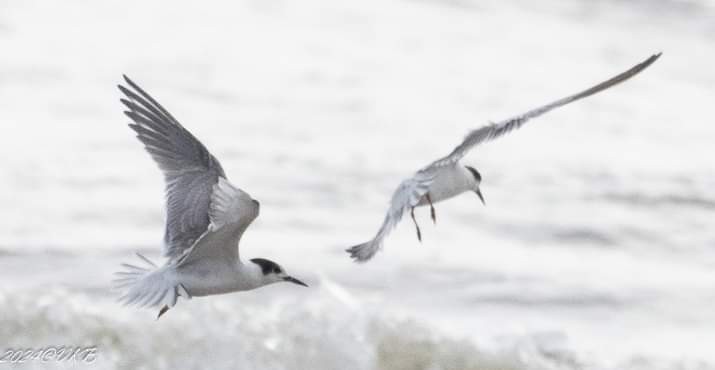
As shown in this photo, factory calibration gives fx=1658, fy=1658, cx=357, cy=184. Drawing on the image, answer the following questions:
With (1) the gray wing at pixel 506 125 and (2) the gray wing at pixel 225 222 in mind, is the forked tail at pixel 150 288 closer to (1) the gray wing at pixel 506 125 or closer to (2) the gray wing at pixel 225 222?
(2) the gray wing at pixel 225 222

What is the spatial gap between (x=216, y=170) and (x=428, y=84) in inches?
317

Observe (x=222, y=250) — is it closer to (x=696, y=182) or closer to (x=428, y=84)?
(x=696, y=182)

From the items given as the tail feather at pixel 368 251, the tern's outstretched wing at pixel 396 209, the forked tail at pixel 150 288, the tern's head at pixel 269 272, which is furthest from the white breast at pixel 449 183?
the forked tail at pixel 150 288

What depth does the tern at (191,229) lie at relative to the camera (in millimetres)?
5660

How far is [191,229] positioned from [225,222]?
1.88ft

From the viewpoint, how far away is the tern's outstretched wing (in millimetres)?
6270

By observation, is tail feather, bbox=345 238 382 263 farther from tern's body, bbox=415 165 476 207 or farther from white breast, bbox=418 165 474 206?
white breast, bbox=418 165 474 206

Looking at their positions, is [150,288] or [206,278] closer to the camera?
[150,288]

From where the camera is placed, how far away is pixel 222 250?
5.89 metres

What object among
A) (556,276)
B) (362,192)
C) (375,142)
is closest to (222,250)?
(556,276)

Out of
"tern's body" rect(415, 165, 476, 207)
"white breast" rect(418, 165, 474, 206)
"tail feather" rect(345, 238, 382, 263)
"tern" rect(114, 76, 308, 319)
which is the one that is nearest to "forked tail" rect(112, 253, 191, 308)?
"tern" rect(114, 76, 308, 319)

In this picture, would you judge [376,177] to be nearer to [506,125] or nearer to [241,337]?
[241,337]

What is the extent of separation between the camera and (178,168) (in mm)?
6406

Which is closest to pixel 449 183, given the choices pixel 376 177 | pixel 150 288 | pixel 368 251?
pixel 368 251
